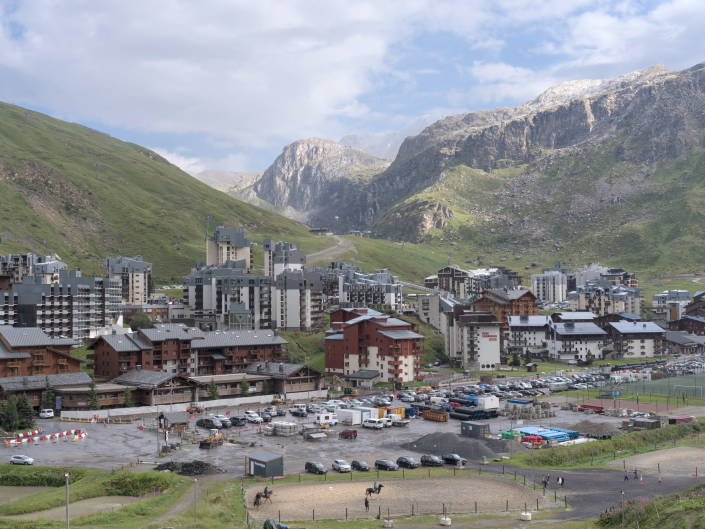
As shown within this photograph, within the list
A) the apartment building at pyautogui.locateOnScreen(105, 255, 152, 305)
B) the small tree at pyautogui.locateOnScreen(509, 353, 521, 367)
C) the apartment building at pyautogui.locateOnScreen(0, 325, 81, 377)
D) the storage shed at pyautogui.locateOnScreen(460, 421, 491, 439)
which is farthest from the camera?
the apartment building at pyautogui.locateOnScreen(105, 255, 152, 305)

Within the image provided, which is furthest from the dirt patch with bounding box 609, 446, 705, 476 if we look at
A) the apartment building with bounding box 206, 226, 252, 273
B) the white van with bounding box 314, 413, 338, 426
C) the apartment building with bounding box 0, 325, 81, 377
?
the apartment building with bounding box 206, 226, 252, 273

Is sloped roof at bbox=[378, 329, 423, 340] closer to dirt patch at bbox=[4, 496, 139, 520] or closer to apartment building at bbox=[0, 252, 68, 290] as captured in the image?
dirt patch at bbox=[4, 496, 139, 520]

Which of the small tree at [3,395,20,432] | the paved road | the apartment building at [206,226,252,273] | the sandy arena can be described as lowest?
the paved road

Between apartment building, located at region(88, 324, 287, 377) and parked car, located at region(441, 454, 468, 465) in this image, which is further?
apartment building, located at region(88, 324, 287, 377)

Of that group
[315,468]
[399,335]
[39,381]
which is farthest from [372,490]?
[399,335]

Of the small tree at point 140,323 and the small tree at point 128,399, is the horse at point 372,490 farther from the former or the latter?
the small tree at point 140,323

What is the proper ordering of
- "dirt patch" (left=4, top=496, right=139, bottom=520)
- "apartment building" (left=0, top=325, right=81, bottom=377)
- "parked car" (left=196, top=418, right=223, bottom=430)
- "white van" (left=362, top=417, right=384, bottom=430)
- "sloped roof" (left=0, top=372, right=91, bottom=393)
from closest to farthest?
"dirt patch" (left=4, top=496, right=139, bottom=520) → "parked car" (left=196, top=418, right=223, bottom=430) → "white van" (left=362, top=417, right=384, bottom=430) → "sloped roof" (left=0, top=372, right=91, bottom=393) → "apartment building" (left=0, top=325, right=81, bottom=377)

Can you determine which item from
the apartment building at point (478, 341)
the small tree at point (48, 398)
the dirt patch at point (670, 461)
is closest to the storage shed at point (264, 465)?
the dirt patch at point (670, 461)
